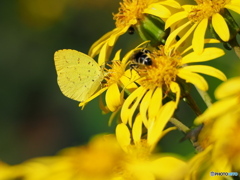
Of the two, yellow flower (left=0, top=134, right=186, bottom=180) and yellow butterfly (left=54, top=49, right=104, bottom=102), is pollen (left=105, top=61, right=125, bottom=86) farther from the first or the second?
yellow flower (left=0, top=134, right=186, bottom=180)

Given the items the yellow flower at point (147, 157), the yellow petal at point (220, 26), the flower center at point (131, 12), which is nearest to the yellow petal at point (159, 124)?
the yellow flower at point (147, 157)

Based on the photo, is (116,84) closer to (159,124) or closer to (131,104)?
(131,104)

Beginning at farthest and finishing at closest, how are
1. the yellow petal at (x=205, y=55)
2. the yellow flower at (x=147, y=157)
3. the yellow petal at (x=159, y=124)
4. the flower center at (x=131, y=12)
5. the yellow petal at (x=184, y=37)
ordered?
the flower center at (x=131, y=12), the yellow petal at (x=184, y=37), the yellow petal at (x=205, y=55), the yellow petal at (x=159, y=124), the yellow flower at (x=147, y=157)

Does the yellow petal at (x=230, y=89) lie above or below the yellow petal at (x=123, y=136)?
above

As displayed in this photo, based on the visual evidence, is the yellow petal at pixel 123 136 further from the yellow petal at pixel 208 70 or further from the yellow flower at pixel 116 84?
the yellow petal at pixel 208 70

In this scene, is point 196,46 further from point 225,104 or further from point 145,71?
point 225,104

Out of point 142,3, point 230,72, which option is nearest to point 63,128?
point 230,72

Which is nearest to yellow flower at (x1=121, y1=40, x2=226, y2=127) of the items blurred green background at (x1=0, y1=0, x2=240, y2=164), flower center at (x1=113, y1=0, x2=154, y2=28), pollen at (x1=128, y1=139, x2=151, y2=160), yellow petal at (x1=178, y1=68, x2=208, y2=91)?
yellow petal at (x1=178, y1=68, x2=208, y2=91)
